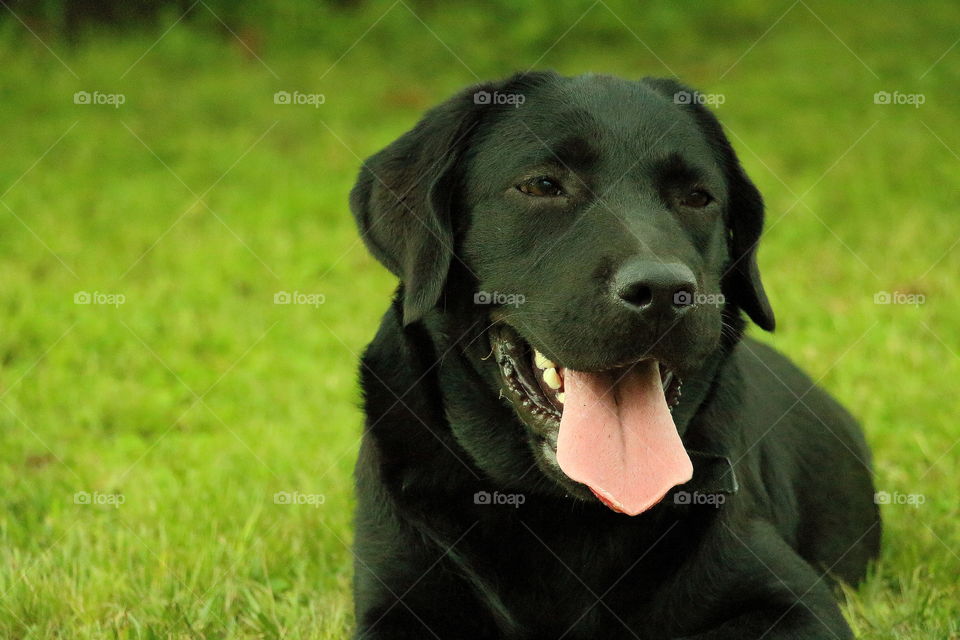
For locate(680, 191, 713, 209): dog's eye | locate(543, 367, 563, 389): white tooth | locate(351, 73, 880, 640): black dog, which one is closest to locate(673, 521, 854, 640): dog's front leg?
locate(351, 73, 880, 640): black dog

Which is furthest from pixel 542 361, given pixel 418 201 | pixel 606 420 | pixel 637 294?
pixel 418 201

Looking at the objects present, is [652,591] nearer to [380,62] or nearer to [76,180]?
[76,180]

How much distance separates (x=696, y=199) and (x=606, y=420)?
0.70 meters

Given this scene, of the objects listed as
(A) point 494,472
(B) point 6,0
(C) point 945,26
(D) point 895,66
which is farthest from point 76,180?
(C) point 945,26

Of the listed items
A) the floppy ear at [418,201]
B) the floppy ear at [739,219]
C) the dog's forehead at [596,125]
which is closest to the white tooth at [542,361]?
the floppy ear at [418,201]

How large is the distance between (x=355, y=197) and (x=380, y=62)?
854 centimetres

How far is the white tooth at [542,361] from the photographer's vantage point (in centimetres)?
280

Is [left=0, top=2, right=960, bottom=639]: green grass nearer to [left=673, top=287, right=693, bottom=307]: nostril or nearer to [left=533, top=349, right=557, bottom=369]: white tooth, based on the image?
[left=533, top=349, right=557, bottom=369]: white tooth

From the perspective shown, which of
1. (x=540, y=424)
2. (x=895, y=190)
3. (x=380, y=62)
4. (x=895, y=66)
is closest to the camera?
(x=540, y=424)

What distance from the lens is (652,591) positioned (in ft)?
9.33

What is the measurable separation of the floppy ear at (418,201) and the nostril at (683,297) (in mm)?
655

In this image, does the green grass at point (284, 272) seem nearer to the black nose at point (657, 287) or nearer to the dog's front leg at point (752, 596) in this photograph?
the dog's front leg at point (752, 596)

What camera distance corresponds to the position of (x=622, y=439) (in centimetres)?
268

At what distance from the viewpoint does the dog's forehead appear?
2920 millimetres
